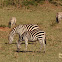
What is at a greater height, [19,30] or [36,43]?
[19,30]

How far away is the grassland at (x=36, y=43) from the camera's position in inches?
538

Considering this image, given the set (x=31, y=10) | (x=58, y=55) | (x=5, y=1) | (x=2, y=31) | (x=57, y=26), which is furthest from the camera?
(x=5, y=1)

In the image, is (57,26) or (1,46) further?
(57,26)

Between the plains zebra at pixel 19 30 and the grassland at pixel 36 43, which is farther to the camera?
the plains zebra at pixel 19 30

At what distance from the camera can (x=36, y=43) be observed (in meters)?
18.2

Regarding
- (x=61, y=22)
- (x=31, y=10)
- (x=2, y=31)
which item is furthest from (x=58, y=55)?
(x=31, y=10)

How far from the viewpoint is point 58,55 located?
1437 cm

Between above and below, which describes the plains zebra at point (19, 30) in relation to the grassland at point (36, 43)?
above

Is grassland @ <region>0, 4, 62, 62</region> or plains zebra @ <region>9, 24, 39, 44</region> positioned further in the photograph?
plains zebra @ <region>9, 24, 39, 44</region>

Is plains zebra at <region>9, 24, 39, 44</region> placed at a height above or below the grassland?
above

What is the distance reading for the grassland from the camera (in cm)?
1366

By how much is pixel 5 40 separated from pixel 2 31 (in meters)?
3.93

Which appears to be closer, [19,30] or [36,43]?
[19,30]

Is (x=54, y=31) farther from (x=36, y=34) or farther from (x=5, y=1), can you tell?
(x=5, y=1)
